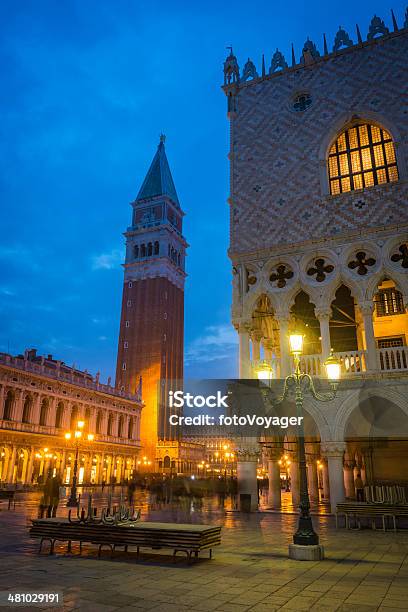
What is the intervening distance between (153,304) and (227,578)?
6305 cm

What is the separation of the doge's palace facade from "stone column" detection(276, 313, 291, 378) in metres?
0.04

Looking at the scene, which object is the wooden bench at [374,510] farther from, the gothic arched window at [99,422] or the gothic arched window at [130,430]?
Answer: the gothic arched window at [130,430]

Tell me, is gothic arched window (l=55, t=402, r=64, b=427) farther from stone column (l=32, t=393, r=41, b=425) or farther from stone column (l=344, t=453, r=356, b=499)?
stone column (l=344, t=453, r=356, b=499)

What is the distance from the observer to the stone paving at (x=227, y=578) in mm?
5891

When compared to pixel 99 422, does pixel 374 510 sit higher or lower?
lower

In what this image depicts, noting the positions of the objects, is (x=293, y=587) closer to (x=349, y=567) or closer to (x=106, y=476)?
(x=349, y=567)

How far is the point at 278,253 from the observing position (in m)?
19.5

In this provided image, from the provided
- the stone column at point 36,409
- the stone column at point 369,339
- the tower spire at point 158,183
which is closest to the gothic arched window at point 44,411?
the stone column at point 36,409

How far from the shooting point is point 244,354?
1920 centimetres

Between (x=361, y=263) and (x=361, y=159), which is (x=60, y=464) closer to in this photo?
(x=361, y=263)

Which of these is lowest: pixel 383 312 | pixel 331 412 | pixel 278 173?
pixel 331 412

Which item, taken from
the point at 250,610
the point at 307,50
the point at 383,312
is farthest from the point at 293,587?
the point at 307,50

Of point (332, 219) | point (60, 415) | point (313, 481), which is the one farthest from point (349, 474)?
point (60, 415)

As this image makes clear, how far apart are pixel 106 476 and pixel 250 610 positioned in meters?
52.3
